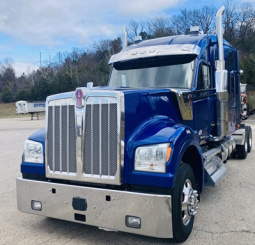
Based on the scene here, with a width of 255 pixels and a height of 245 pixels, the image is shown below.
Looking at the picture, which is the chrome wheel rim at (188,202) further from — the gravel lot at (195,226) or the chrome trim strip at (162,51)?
the chrome trim strip at (162,51)

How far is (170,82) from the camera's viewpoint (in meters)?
4.83

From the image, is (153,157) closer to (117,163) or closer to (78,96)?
(117,163)

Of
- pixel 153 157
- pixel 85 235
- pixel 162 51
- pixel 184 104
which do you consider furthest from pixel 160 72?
pixel 85 235

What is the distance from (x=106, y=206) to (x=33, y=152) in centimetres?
126

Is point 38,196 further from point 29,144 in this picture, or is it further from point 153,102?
point 153,102

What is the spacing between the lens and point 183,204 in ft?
11.3

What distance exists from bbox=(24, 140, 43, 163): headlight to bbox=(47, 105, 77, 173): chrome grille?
0.16 m

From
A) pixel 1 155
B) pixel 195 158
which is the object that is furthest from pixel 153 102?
pixel 1 155

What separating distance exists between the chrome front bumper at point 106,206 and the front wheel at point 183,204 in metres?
0.16

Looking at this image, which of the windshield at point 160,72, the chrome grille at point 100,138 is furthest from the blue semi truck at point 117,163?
the windshield at point 160,72

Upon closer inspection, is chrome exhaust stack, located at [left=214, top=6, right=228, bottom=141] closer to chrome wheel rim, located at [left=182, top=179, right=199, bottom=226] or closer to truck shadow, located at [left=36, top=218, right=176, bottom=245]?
chrome wheel rim, located at [left=182, top=179, right=199, bottom=226]

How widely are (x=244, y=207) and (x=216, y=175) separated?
0.63 metres

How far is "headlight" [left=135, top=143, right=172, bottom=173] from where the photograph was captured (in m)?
3.13

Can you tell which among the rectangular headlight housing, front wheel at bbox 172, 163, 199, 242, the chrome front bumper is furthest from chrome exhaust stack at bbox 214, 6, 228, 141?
the rectangular headlight housing
